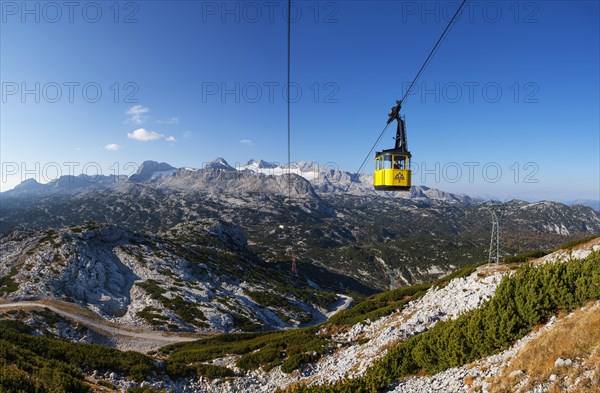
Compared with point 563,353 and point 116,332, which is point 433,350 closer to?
point 563,353

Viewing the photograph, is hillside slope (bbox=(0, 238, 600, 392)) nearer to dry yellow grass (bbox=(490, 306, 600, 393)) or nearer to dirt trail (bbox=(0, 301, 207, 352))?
dry yellow grass (bbox=(490, 306, 600, 393))

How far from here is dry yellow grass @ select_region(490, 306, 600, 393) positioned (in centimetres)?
1257

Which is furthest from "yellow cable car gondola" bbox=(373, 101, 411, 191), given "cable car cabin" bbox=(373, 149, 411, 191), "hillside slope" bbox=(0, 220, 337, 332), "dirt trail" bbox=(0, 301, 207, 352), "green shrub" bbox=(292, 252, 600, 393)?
"hillside slope" bbox=(0, 220, 337, 332)

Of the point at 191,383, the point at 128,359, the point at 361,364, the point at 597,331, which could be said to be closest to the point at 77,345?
the point at 128,359

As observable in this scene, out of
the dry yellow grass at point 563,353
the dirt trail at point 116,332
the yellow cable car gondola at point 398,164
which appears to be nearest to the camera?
the dry yellow grass at point 563,353

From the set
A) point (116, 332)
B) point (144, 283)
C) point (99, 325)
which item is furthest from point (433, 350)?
point (144, 283)

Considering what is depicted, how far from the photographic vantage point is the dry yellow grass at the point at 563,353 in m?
12.6

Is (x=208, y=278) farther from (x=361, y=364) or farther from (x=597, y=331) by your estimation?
(x=597, y=331)

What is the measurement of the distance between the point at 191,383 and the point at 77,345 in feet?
43.4

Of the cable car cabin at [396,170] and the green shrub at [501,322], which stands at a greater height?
the cable car cabin at [396,170]

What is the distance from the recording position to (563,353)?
13.9 meters

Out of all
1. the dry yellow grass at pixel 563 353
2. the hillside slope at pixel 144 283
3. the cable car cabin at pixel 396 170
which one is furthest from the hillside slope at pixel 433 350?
the hillside slope at pixel 144 283

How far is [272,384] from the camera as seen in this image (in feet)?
95.6

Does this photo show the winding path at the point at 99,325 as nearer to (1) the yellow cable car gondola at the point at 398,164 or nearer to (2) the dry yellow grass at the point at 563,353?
(1) the yellow cable car gondola at the point at 398,164
